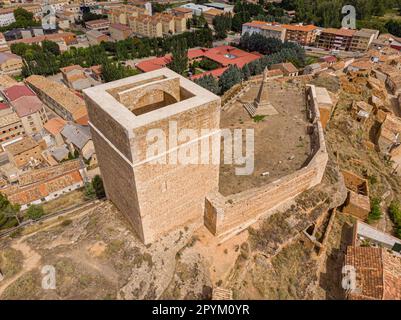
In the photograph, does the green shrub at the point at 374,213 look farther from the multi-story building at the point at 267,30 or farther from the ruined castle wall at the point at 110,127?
the multi-story building at the point at 267,30

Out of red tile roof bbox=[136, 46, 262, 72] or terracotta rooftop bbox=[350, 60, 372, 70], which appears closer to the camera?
terracotta rooftop bbox=[350, 60, 372, 70]

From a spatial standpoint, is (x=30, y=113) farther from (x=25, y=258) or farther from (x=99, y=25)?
(x=99, y=25)

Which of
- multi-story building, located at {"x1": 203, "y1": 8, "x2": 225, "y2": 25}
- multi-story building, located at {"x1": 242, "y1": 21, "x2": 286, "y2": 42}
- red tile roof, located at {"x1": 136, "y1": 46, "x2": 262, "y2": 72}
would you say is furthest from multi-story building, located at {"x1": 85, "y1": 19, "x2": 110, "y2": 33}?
multi-story building, located at {"x1": 242, "y1": 21, "x2": 286, "y2": 42}

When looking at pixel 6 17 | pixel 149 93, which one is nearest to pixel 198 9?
pixel 6 17

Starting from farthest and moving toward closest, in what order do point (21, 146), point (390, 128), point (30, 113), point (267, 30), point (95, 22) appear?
point (95, 22) < point (267, 30) < point (30, 113) < point (21, 146) < point (390, 128)

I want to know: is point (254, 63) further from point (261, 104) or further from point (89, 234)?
point (89, 234)

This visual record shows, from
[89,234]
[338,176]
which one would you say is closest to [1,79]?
[89,234]

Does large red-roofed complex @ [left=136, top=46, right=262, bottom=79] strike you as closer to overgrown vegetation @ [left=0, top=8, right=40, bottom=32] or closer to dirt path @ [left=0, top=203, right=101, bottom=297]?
overgrown vegetation @ [left=0, top=8, right=40, bottom=32]
